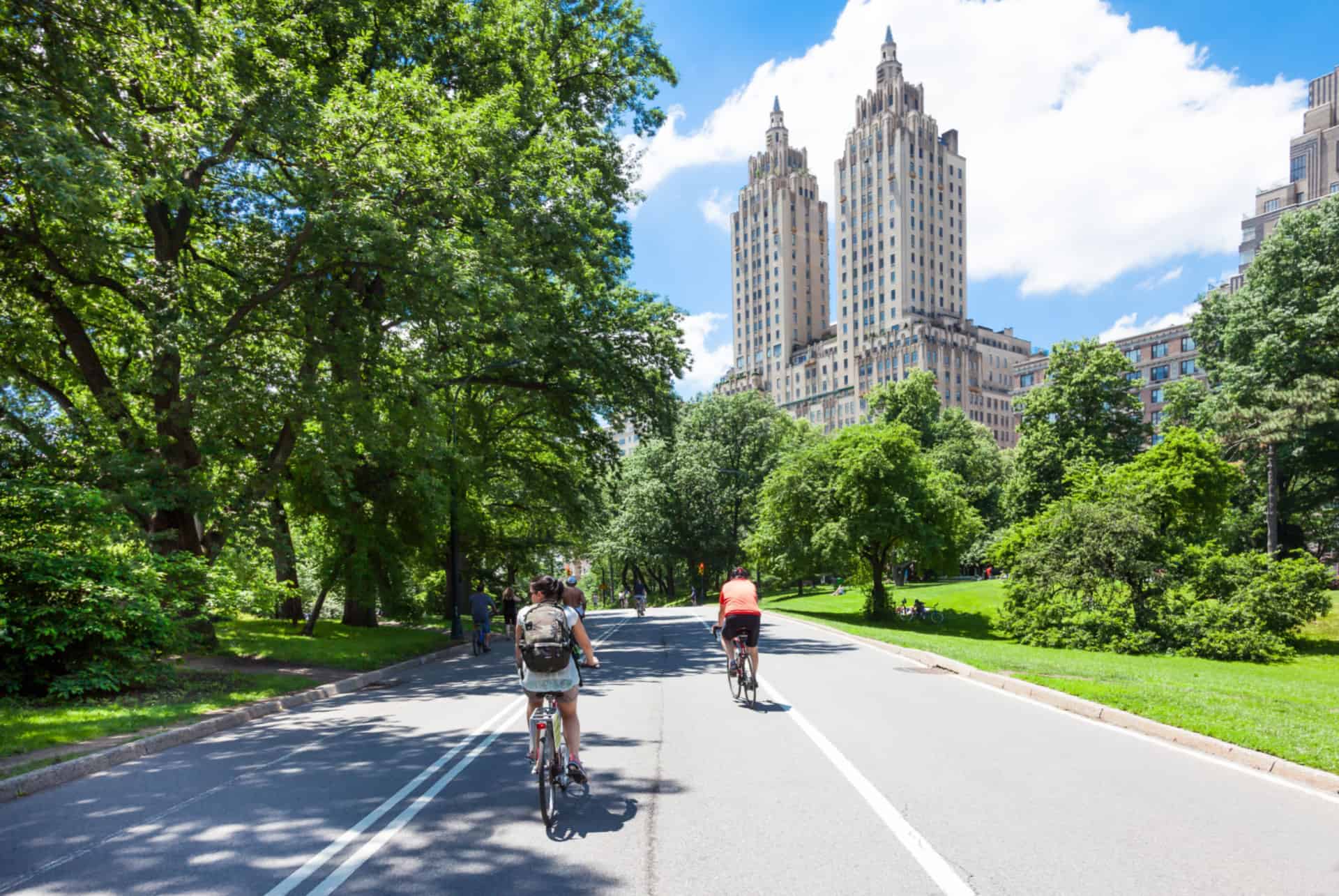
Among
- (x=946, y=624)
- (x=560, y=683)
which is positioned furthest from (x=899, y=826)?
(x=946, y=624)

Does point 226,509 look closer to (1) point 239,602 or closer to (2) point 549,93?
(1) point 239,602

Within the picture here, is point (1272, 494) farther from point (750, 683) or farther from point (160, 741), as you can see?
point (160, 741)

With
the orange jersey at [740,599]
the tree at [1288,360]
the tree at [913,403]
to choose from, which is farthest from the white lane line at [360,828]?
the tree at [913,403]

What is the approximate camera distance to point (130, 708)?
10.7 m

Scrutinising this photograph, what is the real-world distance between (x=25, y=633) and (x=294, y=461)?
9.57 meters

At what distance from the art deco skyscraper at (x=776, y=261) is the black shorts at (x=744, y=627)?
134 meters

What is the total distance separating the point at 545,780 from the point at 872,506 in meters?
34.6

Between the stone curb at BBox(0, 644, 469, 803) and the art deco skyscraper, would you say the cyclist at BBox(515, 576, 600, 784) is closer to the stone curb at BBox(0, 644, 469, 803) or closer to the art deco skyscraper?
the stone curb at BBox(0, 644, 469, 803)

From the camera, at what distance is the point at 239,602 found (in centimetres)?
1366

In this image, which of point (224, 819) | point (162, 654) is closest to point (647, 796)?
point (224, 819)

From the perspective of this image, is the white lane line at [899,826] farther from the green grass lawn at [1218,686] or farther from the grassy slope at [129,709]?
the grassy slope at [129,709]

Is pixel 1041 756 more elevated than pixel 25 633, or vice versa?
pixel 25 633

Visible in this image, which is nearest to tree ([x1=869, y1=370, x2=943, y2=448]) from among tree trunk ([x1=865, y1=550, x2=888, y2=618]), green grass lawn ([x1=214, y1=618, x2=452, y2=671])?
tree trunk ([x1=865, y1=550, x2=888, y2=618])

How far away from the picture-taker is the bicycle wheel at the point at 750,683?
11.0 metres
